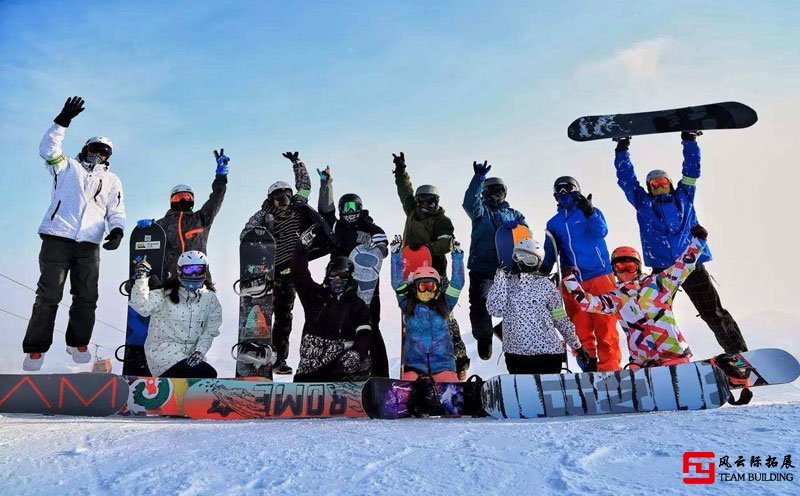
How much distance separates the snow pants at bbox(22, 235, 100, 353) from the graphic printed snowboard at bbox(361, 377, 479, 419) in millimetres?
3467

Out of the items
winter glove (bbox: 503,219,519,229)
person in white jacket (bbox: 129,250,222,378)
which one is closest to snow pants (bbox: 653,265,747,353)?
winter glove (bbox: 503,219,519,229)

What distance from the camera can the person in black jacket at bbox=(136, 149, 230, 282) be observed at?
7535 mm

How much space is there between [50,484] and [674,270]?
5297mm

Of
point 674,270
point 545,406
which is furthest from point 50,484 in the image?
point 674,270

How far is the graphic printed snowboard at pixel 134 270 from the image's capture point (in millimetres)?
6883

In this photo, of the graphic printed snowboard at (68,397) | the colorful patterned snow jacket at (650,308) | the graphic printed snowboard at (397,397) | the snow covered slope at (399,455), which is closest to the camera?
the snow covered slope at (399,455)

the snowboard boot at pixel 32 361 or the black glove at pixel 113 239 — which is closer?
the snowboard boot at pixel 32 361

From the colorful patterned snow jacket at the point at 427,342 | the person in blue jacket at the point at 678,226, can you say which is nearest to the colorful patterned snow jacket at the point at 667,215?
the person in blue jacket at the point at 678,226

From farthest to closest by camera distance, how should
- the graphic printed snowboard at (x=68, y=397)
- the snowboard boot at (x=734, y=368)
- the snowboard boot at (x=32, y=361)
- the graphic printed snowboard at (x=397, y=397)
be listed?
the snowboard boot at (x=32, y=361)
the graphic printed snowboard at (x=68, y=397)
the snowboard boot at (x=734, y=368)
the graphic printed snowboard at (x=397, y=397)

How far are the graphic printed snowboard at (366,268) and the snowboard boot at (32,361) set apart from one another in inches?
135

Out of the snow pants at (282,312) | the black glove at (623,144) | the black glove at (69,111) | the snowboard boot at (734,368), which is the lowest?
the snowboard boot at (734,368)

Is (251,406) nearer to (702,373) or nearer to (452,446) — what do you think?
(452,446)

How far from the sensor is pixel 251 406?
5594 mm

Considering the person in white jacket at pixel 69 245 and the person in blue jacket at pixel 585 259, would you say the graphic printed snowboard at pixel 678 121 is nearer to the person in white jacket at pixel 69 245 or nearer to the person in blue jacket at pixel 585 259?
the person in blue jacket at pixel 585 259
